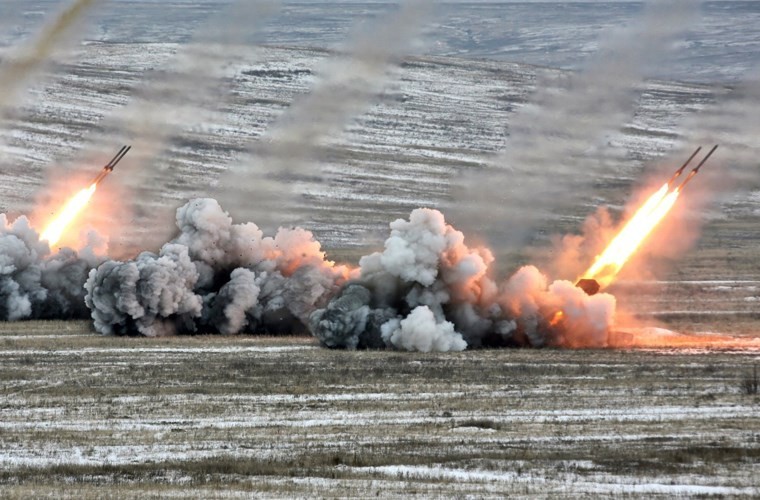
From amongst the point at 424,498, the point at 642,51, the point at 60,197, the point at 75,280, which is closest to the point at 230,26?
the point at 60,197

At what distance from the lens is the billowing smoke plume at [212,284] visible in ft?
169

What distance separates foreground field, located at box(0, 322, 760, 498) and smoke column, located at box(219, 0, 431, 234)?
1556 inches

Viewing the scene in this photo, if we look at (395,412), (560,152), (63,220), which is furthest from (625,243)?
(560,152)

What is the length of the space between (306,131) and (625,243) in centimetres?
6489

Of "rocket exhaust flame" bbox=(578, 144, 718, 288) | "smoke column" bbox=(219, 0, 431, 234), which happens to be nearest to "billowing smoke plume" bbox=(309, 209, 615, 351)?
"rocket exhaust flame" bbox=(578, 144, 718, 288)

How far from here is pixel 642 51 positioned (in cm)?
8956

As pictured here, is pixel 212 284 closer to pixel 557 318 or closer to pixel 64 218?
pixel 557 318

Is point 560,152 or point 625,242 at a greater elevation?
point 625,242

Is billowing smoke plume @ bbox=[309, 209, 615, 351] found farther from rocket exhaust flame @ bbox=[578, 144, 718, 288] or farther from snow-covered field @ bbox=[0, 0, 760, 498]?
rocket exhaust flame @ bbox=[578, 144, 718, 288]

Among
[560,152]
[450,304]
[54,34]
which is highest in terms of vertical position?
[54,34]

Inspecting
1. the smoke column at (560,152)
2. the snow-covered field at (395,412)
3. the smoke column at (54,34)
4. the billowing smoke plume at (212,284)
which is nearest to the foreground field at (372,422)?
the snow-covered field at (395,412)

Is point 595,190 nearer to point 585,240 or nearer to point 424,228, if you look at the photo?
point 585,240

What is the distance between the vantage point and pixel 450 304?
48750mm

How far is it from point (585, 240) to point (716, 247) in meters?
30.9
